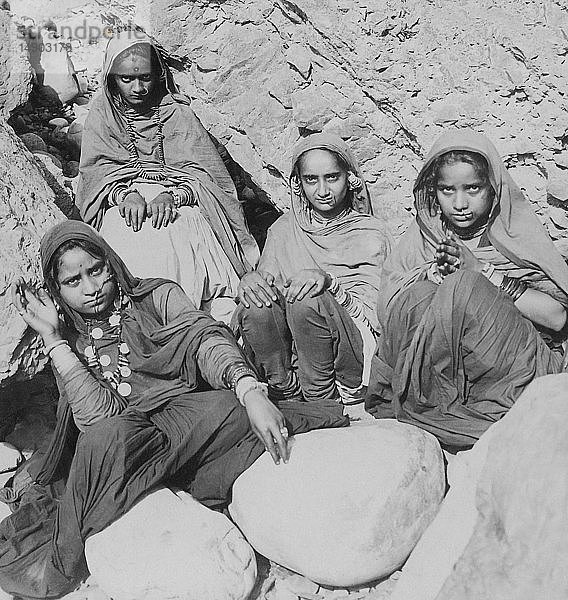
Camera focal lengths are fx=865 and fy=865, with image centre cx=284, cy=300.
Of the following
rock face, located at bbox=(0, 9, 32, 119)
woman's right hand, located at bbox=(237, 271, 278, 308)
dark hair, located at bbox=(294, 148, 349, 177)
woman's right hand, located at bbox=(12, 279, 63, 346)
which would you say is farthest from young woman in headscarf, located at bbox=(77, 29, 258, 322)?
rock face, located at bbox=(0, 9, 32, 119)

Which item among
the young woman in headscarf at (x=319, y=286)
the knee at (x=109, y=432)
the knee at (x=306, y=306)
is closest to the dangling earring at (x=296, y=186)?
the young woman in headscarf at (x=319, y=286)

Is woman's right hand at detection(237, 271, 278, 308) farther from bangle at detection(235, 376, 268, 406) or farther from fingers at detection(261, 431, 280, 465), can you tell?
fingers at detection(261, 431, 280, 465)

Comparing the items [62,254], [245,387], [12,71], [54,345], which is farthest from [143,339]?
[12,71]

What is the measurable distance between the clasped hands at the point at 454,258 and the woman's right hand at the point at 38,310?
1.65 meters

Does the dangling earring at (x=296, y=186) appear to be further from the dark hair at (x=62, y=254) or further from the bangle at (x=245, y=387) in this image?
the bangle at (x=245, y=387)

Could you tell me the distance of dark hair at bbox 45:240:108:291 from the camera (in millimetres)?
3689

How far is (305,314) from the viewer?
3.89 metres

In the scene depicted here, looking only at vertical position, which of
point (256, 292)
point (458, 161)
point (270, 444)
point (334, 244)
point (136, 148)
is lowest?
point (270, 444)

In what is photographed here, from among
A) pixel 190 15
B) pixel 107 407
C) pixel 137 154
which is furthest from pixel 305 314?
pixel 190 15

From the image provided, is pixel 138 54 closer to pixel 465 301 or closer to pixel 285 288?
pixel 285 288

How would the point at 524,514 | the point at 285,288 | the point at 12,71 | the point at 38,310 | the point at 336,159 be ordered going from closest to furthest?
the point at 524,514 → the point at 38,310 → the point at 285,288 → the point at 336,159 → the point at 12,71

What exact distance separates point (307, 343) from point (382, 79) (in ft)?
5.40

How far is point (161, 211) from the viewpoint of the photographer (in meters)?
4.63

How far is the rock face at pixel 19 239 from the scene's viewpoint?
385cm
